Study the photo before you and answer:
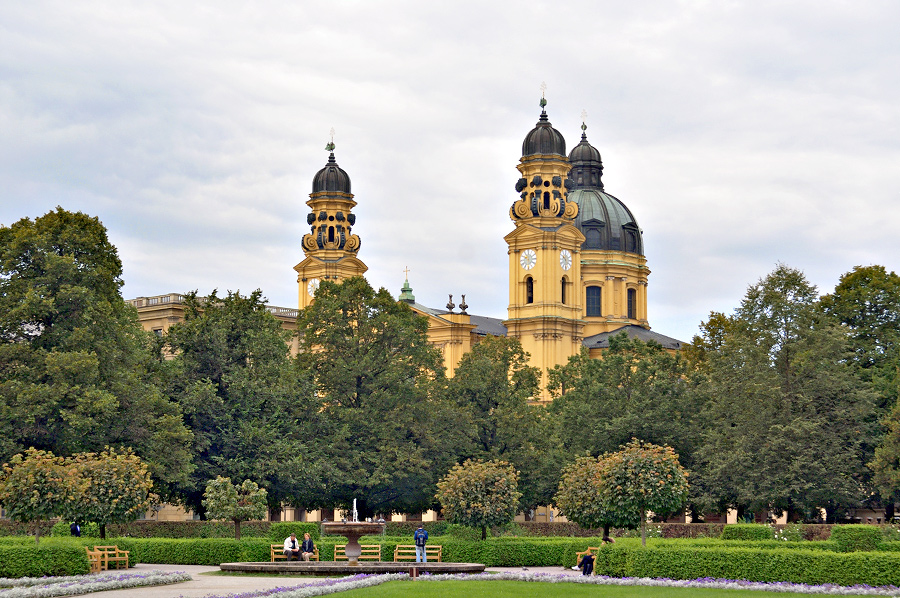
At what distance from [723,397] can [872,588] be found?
30006 millimetres

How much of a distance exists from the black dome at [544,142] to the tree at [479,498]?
66631mm

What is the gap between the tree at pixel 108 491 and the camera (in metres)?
43.8

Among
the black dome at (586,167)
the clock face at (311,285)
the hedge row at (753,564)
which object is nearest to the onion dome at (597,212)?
the black dome at (586,167)

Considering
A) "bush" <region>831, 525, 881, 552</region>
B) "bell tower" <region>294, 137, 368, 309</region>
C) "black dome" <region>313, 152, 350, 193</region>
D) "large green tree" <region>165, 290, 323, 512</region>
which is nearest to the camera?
"bush" <region>831, 525, 881, 552</region>

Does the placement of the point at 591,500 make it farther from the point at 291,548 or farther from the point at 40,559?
the point at 40,559

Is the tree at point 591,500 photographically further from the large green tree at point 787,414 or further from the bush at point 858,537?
the large green tree at point 787,414

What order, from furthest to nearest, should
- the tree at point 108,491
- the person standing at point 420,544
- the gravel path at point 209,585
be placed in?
the tree at point 108,491, the person standing at point 420,544, the gravel path at point 209,585

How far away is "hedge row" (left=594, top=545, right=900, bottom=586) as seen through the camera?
34.2m

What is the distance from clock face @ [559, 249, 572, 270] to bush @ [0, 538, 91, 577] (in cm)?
7701

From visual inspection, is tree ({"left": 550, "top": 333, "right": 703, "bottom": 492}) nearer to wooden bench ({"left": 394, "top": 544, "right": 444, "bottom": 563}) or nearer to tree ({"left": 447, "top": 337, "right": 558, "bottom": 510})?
tree ({"left": 447, "top": 337, "right": 558, "bottom": 510})

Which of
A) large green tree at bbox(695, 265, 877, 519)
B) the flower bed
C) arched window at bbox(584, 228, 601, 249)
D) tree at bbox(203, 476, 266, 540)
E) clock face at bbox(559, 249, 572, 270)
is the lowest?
the flower bed

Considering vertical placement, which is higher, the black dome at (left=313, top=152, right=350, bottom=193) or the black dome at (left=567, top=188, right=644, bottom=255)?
the black dome at (left=313, top=152, right=350, bottom=193)

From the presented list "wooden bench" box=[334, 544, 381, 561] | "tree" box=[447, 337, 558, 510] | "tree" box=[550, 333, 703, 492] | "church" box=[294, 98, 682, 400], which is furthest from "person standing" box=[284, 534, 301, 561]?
"church" box=[294, 98, 682, 400]

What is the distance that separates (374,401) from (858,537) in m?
28.4
